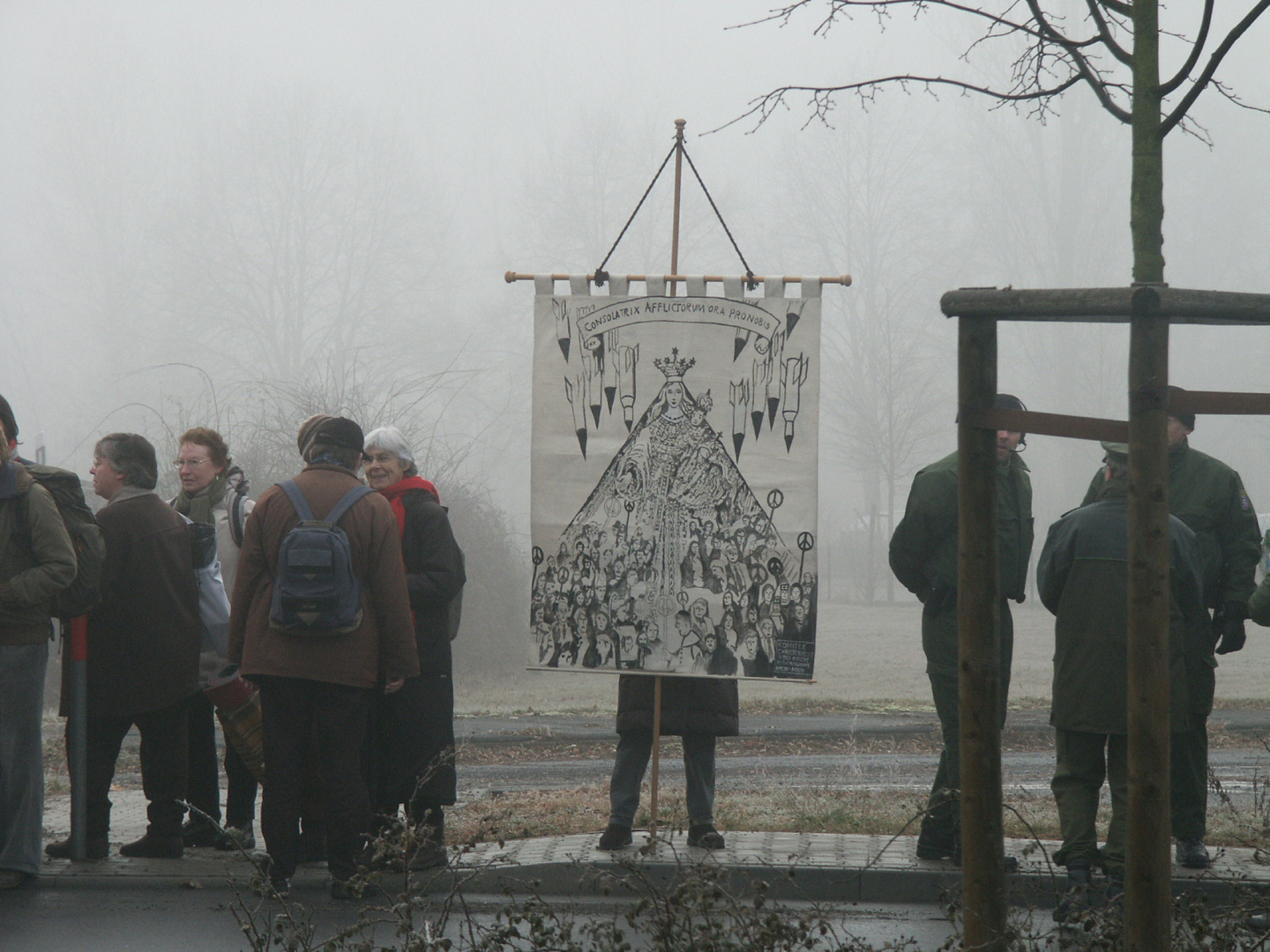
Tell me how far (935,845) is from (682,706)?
1220 mm

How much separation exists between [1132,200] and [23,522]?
433 cm

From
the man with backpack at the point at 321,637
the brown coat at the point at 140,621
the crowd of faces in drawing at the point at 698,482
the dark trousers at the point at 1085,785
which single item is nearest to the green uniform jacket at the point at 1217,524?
the dark trousers at the point at 1085,785

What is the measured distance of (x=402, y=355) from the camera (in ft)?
125

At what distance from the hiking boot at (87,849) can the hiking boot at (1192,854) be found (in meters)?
4.55

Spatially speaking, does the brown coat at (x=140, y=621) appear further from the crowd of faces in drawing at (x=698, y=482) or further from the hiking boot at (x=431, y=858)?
the crowd of faces in drawing at (x=698, y=482)

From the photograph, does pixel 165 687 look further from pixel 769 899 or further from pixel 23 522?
pixel 769 899

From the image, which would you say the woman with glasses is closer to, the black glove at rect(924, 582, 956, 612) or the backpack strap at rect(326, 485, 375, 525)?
the backpack strap at rect(326, 485, 375, 525)

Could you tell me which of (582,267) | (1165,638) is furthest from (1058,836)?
(582,267)

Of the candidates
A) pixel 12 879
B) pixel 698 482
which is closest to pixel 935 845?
pixel 698 482

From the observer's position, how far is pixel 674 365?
6.04m

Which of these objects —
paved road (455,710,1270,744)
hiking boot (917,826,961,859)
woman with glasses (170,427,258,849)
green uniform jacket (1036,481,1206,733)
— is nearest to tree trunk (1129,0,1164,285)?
green uniform jacket (1036,481,1206,733)

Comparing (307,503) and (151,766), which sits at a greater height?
(307,503)

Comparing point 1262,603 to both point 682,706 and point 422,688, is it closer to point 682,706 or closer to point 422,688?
point 682,706

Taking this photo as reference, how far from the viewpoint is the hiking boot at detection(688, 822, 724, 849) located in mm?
5746
